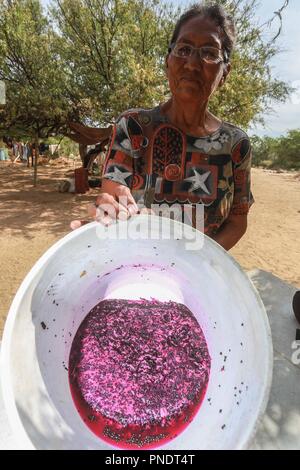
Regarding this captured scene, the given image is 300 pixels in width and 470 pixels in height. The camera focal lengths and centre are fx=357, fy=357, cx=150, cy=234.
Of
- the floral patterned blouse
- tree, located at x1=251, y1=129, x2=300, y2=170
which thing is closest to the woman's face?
the floral patterned blouse

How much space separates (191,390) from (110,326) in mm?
301

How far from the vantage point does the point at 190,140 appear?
1.33 meters

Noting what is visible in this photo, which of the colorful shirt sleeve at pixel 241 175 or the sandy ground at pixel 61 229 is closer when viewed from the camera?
the colorful shirt sleeve at pixel 241 175

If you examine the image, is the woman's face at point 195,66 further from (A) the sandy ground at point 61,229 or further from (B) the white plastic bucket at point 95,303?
(A) the sandy ground at point 61,229

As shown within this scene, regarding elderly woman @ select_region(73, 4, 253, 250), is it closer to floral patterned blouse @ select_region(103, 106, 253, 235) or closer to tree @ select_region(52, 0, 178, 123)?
floral patterned blouse @ select_region(103, 106, 253, 235)

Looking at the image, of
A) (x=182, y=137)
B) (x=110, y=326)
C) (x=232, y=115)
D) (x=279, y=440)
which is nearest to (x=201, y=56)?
(x=182, y=137)

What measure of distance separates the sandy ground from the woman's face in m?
Result: 3.24

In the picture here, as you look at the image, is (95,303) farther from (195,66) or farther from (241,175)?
(195,66)

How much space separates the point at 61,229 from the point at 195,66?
21.4 feet

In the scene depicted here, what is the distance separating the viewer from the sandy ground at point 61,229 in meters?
5.54

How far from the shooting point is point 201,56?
1.22 m

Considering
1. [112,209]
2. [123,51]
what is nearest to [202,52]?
[112,209]

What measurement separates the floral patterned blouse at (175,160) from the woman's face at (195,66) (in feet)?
0.43

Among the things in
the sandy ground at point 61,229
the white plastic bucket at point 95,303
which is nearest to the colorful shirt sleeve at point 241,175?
the white plastic bucket at point 95,303
